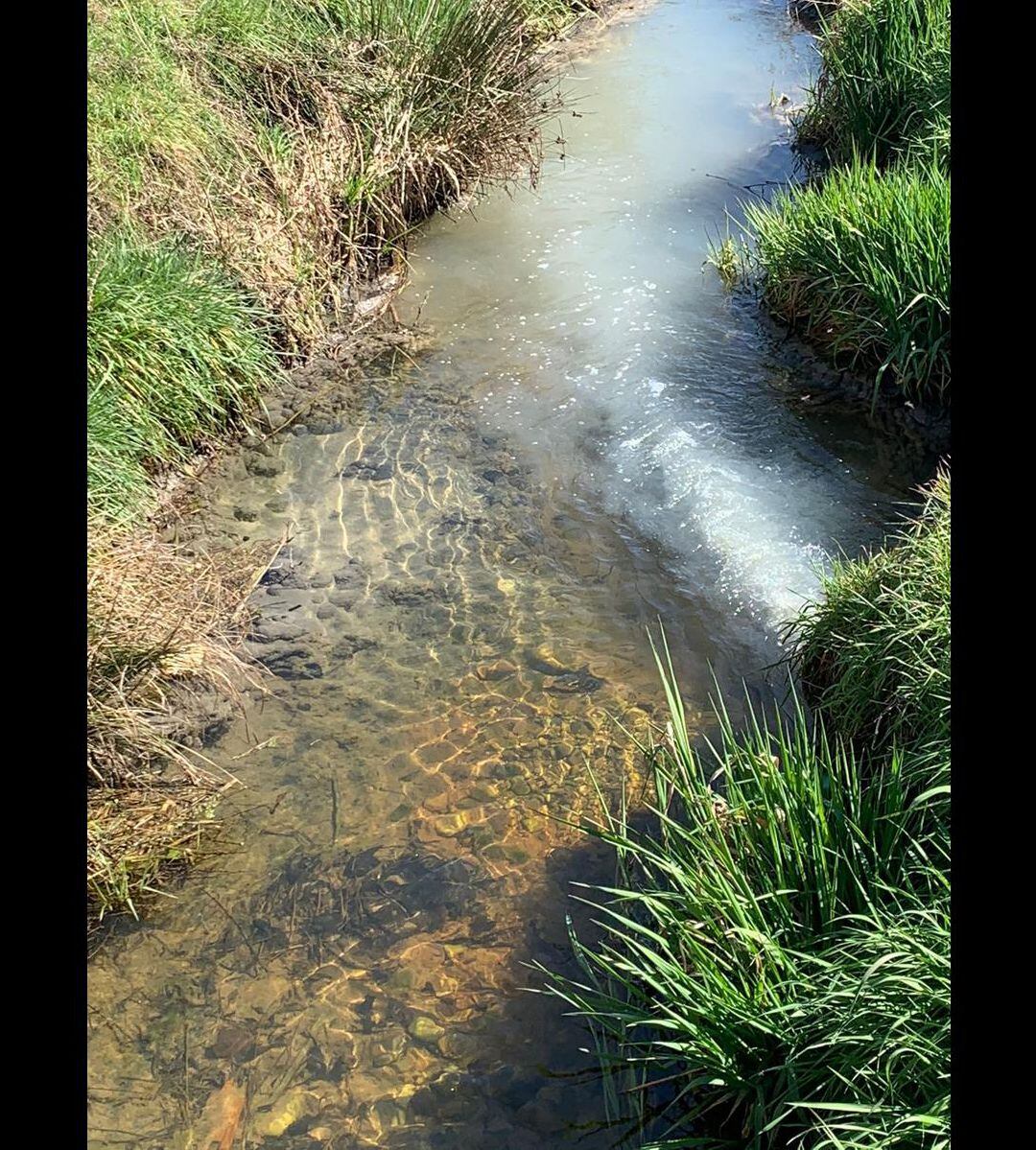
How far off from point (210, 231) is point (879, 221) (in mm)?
3282

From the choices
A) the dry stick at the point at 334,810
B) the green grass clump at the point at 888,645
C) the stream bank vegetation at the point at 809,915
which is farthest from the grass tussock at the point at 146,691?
the green grass clump at the point at 888,645

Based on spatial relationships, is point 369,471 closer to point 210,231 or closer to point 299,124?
point 210,231

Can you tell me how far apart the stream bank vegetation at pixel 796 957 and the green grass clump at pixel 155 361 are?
2760 millimetres

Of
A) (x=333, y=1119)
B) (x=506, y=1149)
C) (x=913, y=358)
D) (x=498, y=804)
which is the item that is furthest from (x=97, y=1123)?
(x=913, y=358)

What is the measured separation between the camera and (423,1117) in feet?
9.88

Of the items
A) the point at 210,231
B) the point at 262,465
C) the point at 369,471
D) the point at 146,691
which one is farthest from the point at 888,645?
the point at 210,231

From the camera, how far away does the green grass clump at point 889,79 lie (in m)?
6.77

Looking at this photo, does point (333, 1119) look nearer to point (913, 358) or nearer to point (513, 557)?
point (513, 557)

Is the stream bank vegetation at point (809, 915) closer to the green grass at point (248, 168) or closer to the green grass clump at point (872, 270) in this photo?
the green grass clump at point (872, 270)

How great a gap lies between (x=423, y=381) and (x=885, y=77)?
11.7 ft

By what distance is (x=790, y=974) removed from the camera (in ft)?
8.40

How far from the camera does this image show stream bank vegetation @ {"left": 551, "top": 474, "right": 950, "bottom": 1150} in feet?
7.68

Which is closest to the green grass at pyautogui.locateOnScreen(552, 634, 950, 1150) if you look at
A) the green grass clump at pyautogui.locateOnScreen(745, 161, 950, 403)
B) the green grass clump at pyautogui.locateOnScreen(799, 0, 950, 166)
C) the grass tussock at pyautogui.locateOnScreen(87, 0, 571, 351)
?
the green grass clump at pyautogui.locateOnScreen(745, 161, 950, 403)

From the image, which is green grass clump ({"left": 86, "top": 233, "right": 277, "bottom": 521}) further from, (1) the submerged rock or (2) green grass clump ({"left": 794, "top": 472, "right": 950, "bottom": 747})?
(2) green grass clump ({"left": 794, "top": 472, "right": 950, "bottom": 747})
